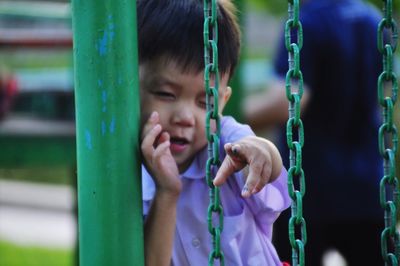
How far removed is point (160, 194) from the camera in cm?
195

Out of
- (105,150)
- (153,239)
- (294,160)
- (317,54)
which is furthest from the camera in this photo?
(317,54)

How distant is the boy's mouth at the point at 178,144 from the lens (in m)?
2.07

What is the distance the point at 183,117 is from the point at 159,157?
0.17m

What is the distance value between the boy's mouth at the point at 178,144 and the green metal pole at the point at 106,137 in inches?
7.9

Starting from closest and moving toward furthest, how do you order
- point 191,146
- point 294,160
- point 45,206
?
point 294,160, point 191,146, point 45,206

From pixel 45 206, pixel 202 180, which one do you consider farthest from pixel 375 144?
pixel 45 206

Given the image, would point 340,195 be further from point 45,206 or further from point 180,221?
point 45,206

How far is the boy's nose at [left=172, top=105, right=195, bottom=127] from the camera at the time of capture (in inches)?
80.1

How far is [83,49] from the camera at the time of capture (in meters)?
1.88

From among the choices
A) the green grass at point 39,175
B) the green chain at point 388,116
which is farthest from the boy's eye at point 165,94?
the green grass at point 39,175

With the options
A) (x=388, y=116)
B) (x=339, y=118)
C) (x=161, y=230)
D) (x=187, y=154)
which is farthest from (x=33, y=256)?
(x=388, y=116)

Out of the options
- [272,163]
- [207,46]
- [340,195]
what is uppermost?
[207,46]

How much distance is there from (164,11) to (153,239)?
541 mm

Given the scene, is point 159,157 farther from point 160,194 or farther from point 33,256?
point 33,256
